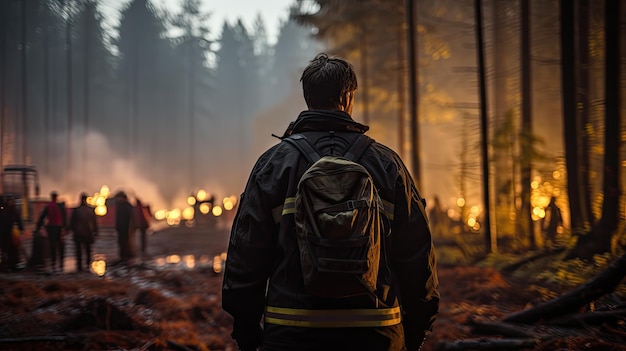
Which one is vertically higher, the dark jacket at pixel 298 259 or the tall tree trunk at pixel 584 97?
the tall tree trunk at pixel 584 97

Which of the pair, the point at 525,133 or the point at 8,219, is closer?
the point at 8,219

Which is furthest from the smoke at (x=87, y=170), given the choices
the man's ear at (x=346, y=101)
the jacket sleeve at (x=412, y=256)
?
the jacket sleeve at (x=412, y=256)

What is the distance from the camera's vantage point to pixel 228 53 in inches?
2968

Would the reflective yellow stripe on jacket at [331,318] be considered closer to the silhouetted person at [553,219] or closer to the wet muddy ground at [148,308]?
the wet muddy ground at [148,308]

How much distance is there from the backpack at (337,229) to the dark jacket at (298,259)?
175 mm

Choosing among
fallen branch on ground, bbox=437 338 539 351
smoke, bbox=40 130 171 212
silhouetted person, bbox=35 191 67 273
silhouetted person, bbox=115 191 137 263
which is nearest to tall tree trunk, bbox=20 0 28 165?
smoke, bbox=40 130 171 212

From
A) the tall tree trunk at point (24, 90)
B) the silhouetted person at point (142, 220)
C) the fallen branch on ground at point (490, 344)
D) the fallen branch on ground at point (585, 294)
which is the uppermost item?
the tall tree trunk at point (24, 90)

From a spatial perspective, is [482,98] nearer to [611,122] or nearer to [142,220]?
Result: [611,122]

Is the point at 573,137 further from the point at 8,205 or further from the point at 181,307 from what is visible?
the point at 8,205

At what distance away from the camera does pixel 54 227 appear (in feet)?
26.4

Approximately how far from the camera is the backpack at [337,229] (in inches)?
90.1

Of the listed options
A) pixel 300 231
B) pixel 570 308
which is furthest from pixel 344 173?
pixel 570 308

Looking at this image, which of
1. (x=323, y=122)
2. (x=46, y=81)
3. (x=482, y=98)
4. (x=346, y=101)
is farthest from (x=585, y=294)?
(x=46, y=81)

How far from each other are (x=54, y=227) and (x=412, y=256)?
688cm
